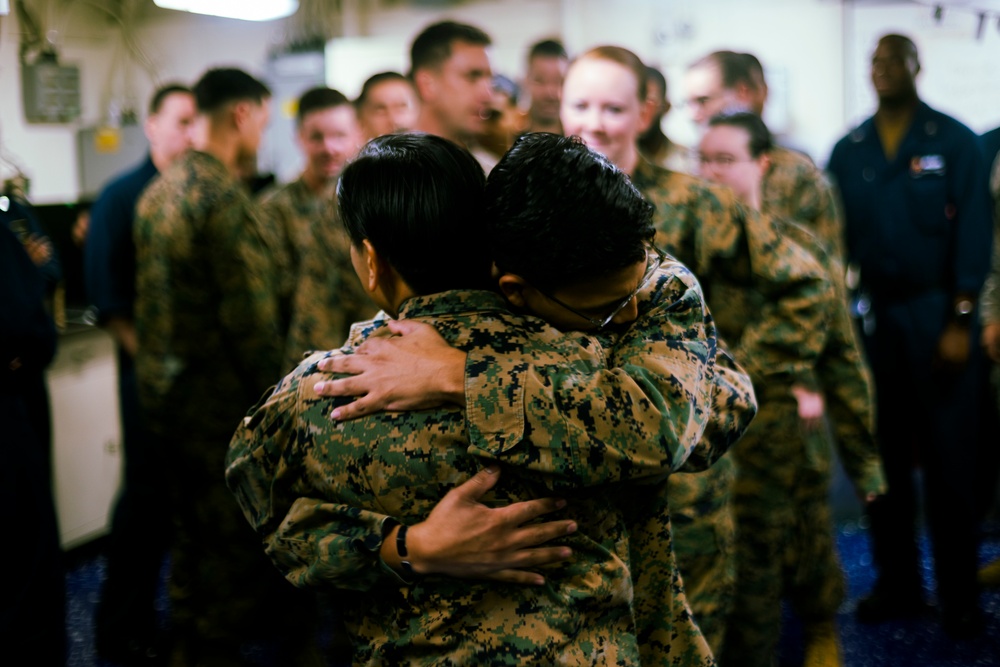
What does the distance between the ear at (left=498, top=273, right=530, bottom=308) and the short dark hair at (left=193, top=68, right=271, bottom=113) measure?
200 centimetres

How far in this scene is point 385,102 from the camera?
3814mm

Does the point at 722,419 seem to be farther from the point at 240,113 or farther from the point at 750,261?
the point at 240,113

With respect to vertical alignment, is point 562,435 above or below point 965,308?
above

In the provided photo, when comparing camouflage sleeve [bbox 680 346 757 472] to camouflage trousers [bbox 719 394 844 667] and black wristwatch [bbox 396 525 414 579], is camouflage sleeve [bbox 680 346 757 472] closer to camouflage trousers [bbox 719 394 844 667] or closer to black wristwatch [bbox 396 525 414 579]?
black wristwatch [bbox 396 525 414 579]

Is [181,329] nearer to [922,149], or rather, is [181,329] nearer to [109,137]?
[922,149]

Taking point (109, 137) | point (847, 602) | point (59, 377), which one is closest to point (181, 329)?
point (59, 377)

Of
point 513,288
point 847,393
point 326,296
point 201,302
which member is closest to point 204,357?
point 201,302

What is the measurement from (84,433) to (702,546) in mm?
2938

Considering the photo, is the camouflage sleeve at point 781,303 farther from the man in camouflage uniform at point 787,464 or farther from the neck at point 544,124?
the neck at point 544,124

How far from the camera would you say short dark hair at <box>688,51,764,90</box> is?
3238mm

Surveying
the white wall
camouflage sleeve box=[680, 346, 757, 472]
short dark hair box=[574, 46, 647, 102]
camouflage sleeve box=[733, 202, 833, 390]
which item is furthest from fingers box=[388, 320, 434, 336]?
the white wall

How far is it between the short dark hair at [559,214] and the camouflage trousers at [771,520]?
1.42m

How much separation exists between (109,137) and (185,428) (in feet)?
10.7

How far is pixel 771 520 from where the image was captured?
2430 mm
